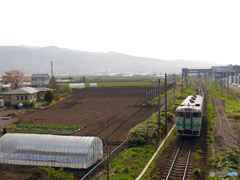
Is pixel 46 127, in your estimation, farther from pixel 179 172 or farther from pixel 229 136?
pixel 229 136

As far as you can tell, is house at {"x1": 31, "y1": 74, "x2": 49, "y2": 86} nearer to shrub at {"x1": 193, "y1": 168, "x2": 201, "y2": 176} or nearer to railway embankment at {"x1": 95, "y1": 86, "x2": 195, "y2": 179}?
railway embankment at {"x1": 95, "y1": 86, "x2": 195, "y2": 179}

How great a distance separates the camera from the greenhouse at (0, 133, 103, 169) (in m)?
17.8

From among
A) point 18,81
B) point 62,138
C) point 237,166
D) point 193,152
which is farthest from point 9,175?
point 18,81

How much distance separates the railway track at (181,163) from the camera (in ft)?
49.9

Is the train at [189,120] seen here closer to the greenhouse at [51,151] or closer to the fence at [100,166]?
the fence at [100,166]

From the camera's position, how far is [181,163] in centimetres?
1731

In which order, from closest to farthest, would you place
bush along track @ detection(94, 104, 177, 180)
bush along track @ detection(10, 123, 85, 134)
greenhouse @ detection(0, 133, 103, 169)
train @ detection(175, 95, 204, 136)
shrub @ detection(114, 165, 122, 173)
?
bush along track @ detection(94, 104, 177, 180)
shrub @ detection(114, 165, 122, 173)
greenhouse @ detection(0, 133, 103, 169)
train @ detection(175, 95, 204, 136)
bush along track @ detection(10, 123, 85, 134)

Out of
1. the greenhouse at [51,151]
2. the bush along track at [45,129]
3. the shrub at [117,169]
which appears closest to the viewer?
the shrub at [117,169]

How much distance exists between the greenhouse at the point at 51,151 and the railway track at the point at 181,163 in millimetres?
6180

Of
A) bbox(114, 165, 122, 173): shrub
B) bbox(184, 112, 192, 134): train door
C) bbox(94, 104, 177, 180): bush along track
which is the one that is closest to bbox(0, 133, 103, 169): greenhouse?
bbox(94, 104, 177, 180): bush along track

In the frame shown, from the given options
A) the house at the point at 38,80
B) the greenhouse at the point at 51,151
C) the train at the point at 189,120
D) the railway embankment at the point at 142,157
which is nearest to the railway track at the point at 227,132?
the train at the point at 189,120

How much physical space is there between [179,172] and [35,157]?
1161 cm

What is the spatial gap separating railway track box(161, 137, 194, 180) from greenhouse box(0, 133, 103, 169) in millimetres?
6180

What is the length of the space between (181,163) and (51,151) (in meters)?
10.5
